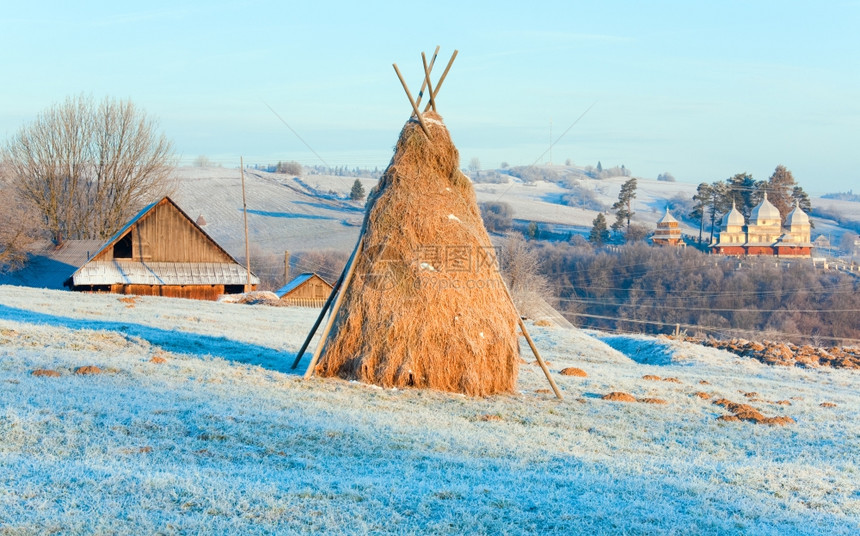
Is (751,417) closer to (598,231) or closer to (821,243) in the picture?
(598,231)

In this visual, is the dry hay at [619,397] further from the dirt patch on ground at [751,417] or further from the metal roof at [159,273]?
the metal roof at [159,273]

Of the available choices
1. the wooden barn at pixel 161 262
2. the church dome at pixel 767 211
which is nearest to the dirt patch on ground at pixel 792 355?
the wooden barn at pixel 161 262

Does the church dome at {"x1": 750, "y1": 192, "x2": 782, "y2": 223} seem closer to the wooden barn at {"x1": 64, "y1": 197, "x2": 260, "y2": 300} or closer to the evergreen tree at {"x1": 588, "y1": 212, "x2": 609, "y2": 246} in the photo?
the evergreen tree at {"x1": 588, "y1": 212, "x2": 609, "y2": 246}

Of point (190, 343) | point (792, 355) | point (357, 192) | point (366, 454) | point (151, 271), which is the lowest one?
point (792, 355)

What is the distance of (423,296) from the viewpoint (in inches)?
515

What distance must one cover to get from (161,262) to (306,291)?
8.30 meters

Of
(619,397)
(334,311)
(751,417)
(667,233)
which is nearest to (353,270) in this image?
(334,311)

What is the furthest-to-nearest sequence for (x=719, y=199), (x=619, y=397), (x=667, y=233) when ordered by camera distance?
(x=719, y=199), (x=667, y=233), (x=619, y=397)

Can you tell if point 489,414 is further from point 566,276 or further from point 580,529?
point 566,276

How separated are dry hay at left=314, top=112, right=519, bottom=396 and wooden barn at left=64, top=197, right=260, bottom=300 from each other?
26.5 meters

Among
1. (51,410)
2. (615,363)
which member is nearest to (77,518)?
(51,410)

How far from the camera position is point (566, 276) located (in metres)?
83.6

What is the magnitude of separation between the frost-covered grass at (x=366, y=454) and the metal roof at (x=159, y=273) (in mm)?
20402

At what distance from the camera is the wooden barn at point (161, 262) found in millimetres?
36875
